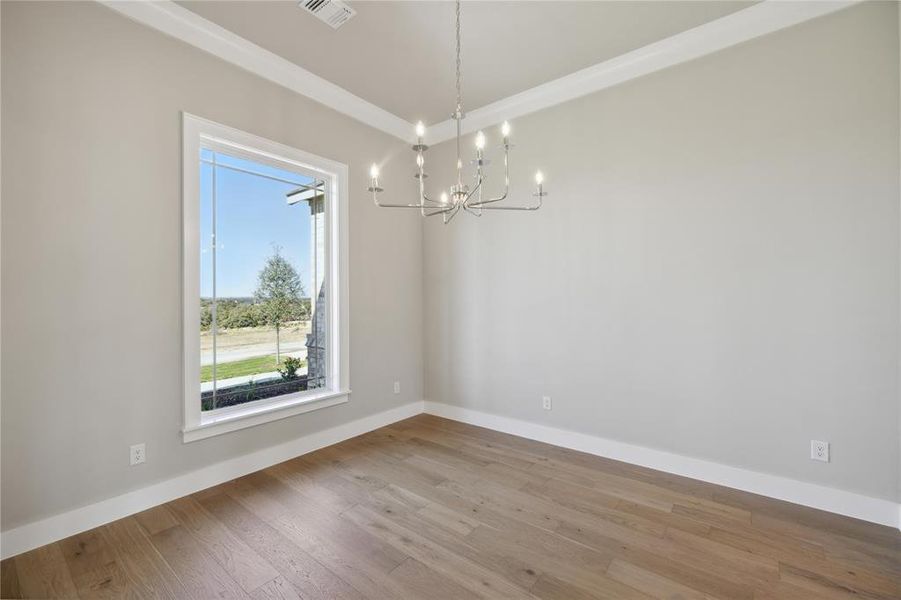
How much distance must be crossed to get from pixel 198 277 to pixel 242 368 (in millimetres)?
767

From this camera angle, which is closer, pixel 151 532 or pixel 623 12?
pixel 151 532

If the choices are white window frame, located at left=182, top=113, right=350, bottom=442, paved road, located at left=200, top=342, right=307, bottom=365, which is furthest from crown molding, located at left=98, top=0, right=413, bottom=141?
paved road, located at left=200, top=342, right=307, bottom=365

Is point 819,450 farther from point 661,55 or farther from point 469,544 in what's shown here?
point 661,55

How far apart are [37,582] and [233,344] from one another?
151 cm

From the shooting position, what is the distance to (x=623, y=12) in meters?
2.53

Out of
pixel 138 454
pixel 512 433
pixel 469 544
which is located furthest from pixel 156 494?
pixel 512 433

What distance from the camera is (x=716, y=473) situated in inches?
107

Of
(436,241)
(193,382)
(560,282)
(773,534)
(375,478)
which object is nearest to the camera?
(773,534)

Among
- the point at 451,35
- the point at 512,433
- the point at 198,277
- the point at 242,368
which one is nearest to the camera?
the point at 198,277

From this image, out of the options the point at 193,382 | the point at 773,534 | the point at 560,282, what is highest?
the point at 560,282

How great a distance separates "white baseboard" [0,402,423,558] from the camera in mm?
2012

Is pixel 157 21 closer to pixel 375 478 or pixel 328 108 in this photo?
pixel 328 108

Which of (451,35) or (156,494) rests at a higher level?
(451,35)

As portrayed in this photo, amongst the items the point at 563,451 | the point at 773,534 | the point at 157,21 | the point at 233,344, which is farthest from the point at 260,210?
the point at 773,534
